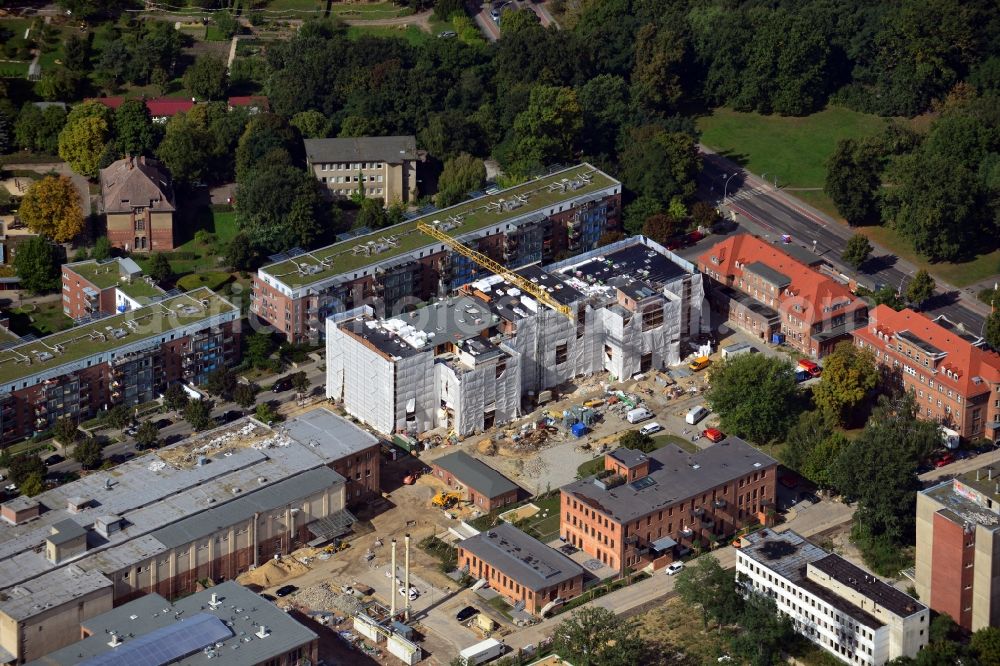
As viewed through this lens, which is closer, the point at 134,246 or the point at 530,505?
the point at 530,505

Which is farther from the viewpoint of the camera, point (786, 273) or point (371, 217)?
point (371, 217)

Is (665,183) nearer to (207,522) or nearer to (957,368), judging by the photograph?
(957,368)

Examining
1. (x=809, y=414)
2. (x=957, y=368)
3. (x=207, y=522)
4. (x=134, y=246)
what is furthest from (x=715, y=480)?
(x=134, y=246)

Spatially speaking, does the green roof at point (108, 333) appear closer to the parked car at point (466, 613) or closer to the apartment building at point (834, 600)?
the parked car at point (466, 613)

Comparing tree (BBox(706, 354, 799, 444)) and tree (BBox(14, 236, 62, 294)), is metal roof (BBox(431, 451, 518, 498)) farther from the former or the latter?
tree (BBox(14, 236, 62, 294))

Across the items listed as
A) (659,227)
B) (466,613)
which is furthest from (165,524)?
(659,227)

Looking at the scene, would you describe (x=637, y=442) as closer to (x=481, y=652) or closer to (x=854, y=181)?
(x=481, y=652)
